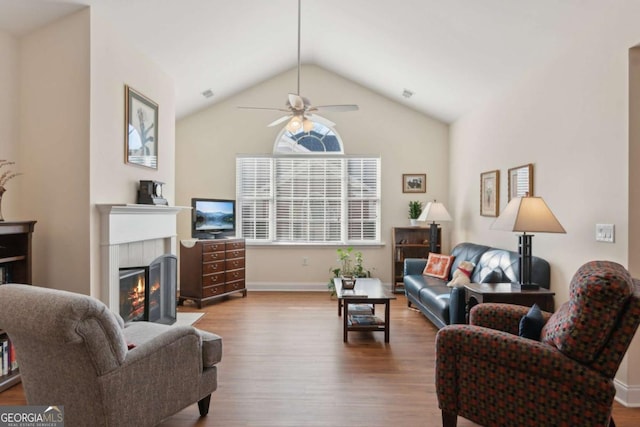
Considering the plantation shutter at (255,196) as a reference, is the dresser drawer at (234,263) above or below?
below

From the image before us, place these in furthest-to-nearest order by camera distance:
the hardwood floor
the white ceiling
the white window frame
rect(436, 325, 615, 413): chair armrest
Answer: the white window frame → the white ceiling → the hardwood floor → rect(436, 325, 615, 413): chair armrest

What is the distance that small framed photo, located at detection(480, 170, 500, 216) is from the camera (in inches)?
182

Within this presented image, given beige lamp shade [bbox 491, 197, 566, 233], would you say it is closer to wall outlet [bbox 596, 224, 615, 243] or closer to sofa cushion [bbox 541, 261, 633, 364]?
wall outlet [bbox 596, 224, 615, 243]

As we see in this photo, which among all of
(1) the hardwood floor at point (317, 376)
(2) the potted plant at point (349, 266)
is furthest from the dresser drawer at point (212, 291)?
(2) the potted plant at point (349, 266)

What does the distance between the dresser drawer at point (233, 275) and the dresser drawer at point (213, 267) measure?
0.13 metres

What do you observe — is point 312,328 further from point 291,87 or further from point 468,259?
point 291,87

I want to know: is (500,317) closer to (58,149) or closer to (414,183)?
(58,149)

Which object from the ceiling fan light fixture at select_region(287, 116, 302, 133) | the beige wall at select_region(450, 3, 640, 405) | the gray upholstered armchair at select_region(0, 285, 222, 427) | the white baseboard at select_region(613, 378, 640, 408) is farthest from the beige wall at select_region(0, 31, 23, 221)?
the white baseboard at select_region(613, 378, 640, 408)

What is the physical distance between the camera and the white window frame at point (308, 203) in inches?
255

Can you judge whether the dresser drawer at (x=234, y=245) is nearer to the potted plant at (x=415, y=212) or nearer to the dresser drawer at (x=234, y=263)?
the dresser drawer at (x=234, y=263)

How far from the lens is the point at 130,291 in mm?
3725

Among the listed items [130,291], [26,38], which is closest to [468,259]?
[130,291]

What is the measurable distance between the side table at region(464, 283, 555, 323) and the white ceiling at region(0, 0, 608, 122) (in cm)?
209

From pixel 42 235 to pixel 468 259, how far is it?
14.4 feet
